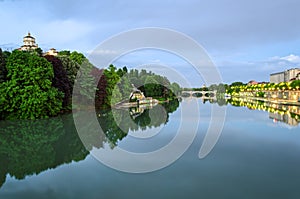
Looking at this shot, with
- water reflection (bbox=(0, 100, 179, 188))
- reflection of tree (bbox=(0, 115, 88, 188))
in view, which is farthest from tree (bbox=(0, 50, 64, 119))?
reflection of tree (bbox=(0, 115, 88, 188))

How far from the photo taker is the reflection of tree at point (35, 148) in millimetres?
7980

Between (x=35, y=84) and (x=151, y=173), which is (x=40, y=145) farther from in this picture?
(x=35, y=84)

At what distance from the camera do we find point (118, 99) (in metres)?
32.0

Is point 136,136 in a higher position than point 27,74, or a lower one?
lower

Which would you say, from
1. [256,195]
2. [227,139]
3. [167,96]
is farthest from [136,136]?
[167,96]

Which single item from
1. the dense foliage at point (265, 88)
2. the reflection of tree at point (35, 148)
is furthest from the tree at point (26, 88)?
the dense foliage at point (265, 88)

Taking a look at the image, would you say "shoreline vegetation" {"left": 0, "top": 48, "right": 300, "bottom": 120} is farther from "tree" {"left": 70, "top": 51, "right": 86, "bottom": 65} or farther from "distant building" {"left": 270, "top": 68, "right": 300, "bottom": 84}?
"distant building" {"left": 270, "top": 68, "right": 300, "bottom": 84}

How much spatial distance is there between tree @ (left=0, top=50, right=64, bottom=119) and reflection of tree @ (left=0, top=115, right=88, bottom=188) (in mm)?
2486

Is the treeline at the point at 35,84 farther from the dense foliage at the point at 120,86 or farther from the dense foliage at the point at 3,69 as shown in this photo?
the dense foliage at the point at 120,86

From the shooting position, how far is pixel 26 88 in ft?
57.8

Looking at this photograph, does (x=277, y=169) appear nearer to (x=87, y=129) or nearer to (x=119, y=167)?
(x=119, y=167)

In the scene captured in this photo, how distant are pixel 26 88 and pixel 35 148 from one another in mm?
8370

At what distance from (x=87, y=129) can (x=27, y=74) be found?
629cm

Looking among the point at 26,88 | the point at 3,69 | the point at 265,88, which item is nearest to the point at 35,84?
the point at 26,88
